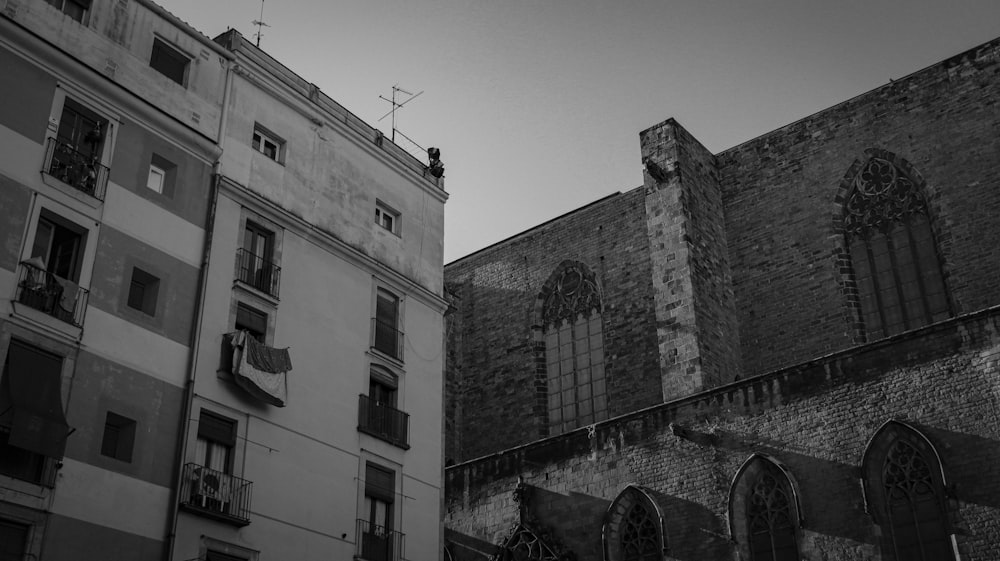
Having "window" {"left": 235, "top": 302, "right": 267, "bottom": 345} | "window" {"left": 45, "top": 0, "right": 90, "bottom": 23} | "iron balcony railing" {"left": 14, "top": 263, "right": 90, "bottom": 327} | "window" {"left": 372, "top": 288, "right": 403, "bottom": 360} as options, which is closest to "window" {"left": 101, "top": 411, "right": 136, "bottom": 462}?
"iron balcony railing" {"left": 14, "top": 263, "right": 90, "bottom": 327}

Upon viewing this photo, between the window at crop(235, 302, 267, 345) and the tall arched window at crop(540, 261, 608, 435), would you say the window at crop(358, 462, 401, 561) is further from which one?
the tall arched window at crop(540, 261, 608, 435)

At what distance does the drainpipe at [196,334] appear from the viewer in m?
11.9

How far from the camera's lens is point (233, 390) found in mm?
13125

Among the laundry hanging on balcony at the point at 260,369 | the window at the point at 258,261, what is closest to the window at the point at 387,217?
the window at the point at 258,261

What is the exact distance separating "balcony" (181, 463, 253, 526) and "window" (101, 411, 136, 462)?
684 millimetres

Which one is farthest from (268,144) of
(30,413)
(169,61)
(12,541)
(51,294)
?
(12,541)

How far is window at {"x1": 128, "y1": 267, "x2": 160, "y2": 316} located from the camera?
41.2ft

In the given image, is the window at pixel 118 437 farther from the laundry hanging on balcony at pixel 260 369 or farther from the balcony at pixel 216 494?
the laundry hanging on balcony at pixel 260 369

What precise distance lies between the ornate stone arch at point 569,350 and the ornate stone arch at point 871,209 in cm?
499

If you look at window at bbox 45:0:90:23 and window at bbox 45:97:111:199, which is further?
window at bbox 45:0:90:23

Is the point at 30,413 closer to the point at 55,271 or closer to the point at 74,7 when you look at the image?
the point at 55,271

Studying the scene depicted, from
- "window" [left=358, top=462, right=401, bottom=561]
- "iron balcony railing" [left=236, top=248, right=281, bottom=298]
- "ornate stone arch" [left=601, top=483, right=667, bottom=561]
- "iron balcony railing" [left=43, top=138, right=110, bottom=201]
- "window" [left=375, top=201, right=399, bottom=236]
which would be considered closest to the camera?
"iron balcony railing" [left=43, top=138, right=110, bottom=201]

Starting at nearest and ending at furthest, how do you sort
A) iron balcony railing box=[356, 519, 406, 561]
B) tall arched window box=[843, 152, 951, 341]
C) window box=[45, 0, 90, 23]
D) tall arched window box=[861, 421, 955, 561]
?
window box=[45, 0, 90, 23] → iron balcony railing box=[356, 519, 406, 561] → tall arched window box=[861, 421, 955, 561] → tall arched window box=[843, 152, 951, 341]

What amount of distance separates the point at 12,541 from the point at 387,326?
631 cm
